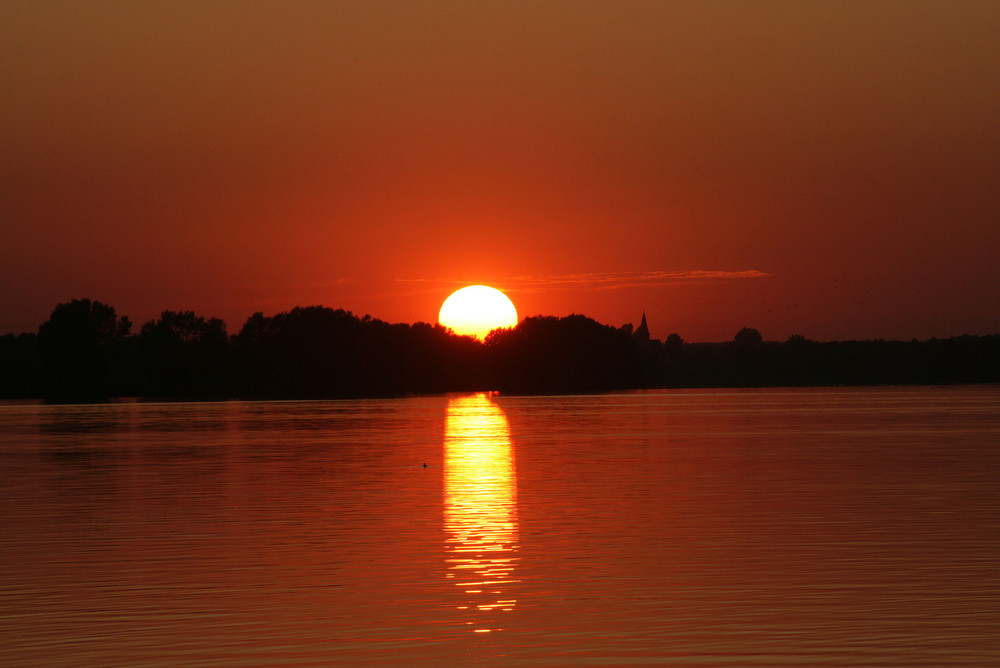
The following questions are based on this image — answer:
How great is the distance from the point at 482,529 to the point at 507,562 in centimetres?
481

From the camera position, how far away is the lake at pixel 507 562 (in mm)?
15273

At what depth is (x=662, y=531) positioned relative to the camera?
2558 cm

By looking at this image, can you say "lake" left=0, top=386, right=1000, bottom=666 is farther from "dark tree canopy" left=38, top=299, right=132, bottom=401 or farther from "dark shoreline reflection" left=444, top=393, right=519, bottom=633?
"dark tree canopy" left=38, top=299, right=132, bottom=401

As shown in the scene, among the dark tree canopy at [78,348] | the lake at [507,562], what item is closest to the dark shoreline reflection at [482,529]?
the lake at [507,562]

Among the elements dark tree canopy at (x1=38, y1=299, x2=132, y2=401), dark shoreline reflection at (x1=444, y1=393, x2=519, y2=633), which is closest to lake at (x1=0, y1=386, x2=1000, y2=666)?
dark shoreline reflection at (x1=444, y1=393, x2=519, y2=633)

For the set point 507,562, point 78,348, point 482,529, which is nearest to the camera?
point 507,562

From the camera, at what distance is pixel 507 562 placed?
851 inches

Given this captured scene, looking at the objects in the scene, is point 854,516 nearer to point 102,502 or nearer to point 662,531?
point 662,531

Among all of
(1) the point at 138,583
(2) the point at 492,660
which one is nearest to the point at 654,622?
(2) the point at 492,660

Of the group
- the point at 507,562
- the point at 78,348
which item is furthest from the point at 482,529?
the point at 78,348

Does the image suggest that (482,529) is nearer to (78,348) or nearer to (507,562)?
(507,562)

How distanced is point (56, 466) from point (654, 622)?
36.8m

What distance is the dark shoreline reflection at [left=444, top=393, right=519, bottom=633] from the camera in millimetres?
18031

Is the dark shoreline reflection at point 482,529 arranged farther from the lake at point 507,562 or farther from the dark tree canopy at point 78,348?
the dark tree canopy at point 78,348
